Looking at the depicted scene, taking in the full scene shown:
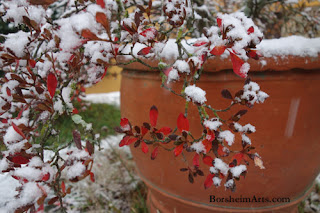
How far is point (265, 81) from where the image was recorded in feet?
2.69

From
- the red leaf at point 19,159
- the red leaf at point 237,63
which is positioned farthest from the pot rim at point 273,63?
the red leaf at point 19,159

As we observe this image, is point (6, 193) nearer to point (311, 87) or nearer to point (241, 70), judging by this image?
point (241, 70)

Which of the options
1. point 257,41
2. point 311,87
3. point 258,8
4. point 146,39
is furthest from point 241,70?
point 258,8

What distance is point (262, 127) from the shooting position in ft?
2.78

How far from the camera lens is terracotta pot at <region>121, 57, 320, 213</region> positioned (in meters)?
0.83

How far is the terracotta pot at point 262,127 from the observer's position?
825 millimetres

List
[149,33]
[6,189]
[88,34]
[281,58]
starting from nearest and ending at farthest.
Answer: [88,34]
[149,33]
[281,58]
[6,189]

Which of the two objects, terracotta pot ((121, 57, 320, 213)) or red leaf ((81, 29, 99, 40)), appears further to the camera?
terracotta pot ((121, 57, 320, 213))

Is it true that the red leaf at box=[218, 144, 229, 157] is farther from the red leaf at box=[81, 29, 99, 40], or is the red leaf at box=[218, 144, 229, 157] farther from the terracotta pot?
the red leaf at box=[81, 29, 99, 40]

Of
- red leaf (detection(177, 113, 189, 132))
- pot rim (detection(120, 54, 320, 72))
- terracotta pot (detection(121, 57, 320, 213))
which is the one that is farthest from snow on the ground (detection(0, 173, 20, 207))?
pot rim (detection(120, 54, 320, 72))

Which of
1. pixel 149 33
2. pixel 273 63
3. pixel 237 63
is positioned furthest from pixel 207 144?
pixel 273 63

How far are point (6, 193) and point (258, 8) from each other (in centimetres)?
193

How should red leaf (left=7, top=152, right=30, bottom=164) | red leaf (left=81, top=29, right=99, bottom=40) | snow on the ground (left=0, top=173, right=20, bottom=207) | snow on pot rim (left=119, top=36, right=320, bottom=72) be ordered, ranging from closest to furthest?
red leaf (left=81, top=29, right=99, bottom=40) → red leaf (left=7, top=152, right=30, bottom=164) → snow on pot rim (left=119, top=36, right=320, bottom=72) → snow on the ground (left=0, top=173, right=20, bottom=207)

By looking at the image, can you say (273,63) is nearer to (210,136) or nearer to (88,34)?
(210,136)
